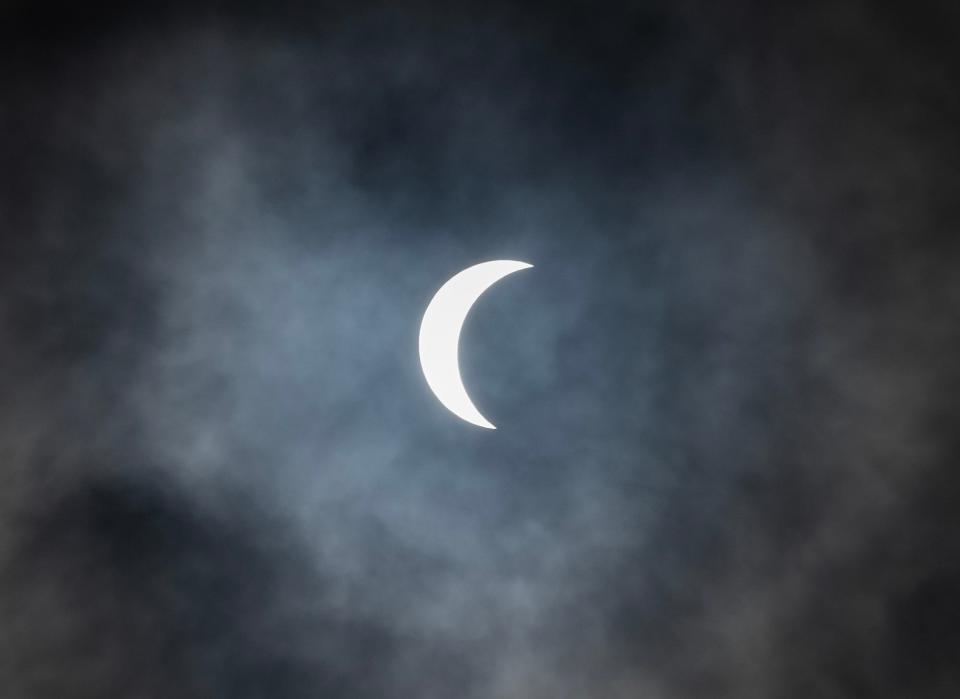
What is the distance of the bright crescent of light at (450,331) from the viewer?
6199 millimetres

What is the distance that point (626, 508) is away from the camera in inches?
245

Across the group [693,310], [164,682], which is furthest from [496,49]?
[164,682]

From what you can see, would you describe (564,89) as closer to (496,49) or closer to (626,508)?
(496,49)

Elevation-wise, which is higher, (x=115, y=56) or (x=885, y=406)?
(x=115, y=56)

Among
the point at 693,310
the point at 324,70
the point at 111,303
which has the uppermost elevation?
the point at 324,70

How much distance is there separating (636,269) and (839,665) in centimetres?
336

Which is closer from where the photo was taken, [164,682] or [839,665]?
[839,665]

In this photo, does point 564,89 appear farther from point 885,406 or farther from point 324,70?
point 885,406

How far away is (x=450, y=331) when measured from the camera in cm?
624

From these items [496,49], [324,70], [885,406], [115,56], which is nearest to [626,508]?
[885,406]

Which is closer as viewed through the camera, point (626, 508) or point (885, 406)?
point (885, 406)

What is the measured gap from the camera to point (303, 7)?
20.6 feet

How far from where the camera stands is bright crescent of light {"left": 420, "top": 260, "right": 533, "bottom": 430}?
6.20 meters

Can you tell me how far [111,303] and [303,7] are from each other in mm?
2897
